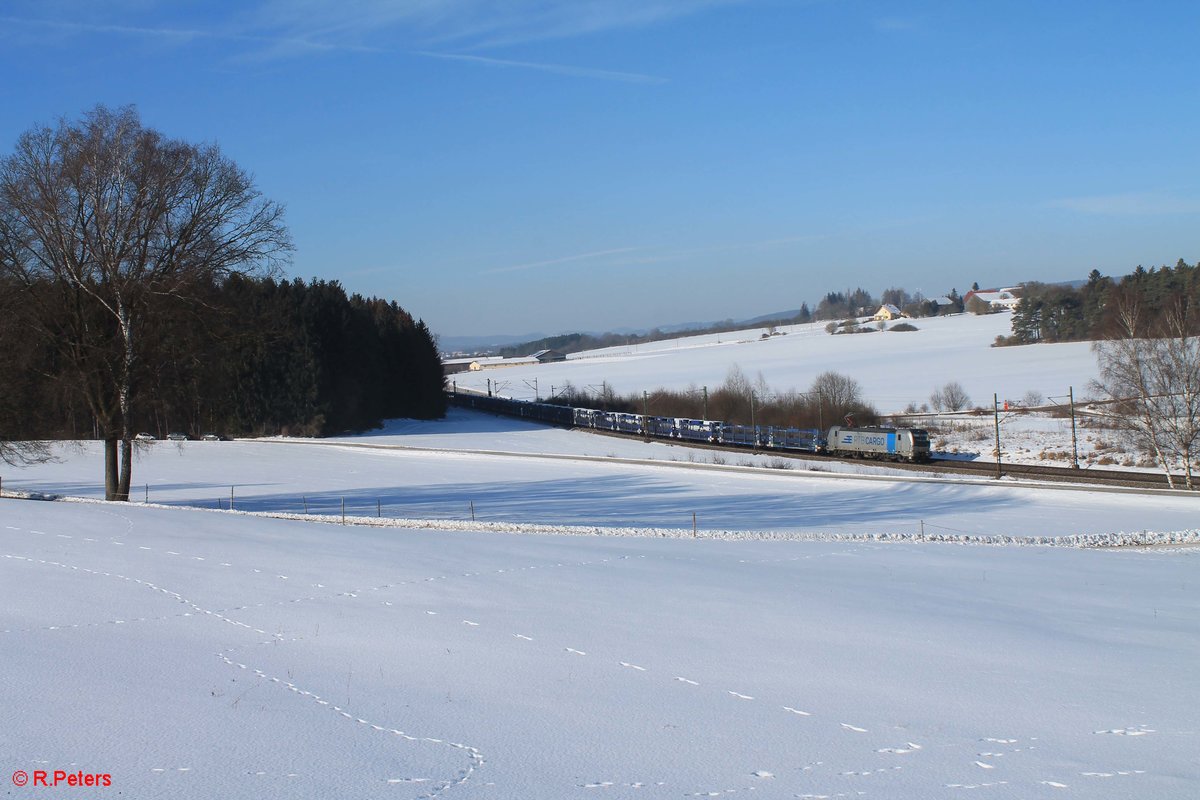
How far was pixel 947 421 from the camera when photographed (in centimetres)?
6862

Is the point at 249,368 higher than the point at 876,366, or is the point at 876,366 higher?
the point at 876,366

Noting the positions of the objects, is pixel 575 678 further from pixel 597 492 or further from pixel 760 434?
pixel 760 434

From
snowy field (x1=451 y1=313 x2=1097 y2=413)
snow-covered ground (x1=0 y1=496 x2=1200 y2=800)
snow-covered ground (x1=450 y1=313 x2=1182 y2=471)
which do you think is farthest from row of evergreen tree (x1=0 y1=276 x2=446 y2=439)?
snowy field (x1=451 y1=313 x2=1097 y2=413)

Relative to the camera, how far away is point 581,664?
372 inches

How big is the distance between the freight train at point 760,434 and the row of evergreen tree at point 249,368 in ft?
49.4

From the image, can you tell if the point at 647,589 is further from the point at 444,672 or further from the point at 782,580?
the point at 444,672

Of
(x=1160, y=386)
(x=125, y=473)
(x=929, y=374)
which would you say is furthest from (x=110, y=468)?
(x=929, y=374)

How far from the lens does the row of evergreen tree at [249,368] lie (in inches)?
1068

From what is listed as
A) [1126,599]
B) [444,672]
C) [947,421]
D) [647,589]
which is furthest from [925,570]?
[947,421]

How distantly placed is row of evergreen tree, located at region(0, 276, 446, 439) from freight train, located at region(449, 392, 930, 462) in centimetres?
1505

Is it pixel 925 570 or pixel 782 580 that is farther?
pixel 925 570

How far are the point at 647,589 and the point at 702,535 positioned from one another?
30.5 ft

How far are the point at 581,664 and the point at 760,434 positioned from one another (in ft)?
184

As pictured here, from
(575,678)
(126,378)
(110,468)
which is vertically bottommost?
(575,678)
